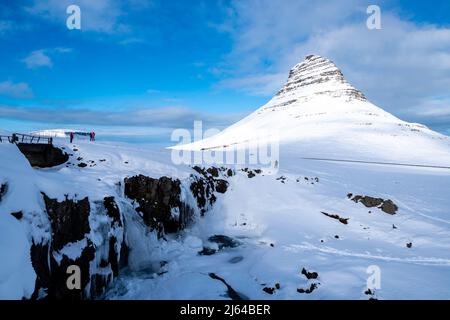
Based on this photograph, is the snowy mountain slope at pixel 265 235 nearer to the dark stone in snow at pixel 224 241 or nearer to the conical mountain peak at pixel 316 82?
the dark stone in snow at pixel 224 241

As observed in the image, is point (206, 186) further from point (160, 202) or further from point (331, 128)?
point (331, 128)

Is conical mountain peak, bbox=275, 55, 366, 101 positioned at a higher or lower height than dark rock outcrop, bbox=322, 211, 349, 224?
higher

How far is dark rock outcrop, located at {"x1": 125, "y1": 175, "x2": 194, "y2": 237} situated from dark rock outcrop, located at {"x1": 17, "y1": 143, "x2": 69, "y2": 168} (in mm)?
4750

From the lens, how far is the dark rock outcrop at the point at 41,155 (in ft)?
58.1

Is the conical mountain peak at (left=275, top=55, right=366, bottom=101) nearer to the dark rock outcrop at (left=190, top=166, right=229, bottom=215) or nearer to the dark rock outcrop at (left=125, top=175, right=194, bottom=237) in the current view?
the dark rock outcrop at (left=190, top=166, right=229, bottom=215)

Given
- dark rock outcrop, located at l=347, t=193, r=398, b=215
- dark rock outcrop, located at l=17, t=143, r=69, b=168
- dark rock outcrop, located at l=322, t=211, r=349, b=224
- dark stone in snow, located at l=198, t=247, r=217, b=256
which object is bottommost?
dark stone in snow, located at l=198, t=247, r=217, b=256

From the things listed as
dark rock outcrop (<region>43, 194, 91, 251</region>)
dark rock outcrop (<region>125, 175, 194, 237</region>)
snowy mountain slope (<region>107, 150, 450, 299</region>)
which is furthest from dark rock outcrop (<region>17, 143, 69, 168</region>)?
snowy mountain slope (<region>107, 150, 450, 299</region>)

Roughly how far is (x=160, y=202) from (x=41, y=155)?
24.5 ft

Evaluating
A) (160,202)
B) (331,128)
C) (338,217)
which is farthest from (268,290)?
(331,128)

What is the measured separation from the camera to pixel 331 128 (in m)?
79.0

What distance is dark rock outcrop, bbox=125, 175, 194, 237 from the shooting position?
18.0 metres

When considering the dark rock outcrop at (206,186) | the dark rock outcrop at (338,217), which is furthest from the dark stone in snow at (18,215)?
the dark rock outcrop at (338,217)
